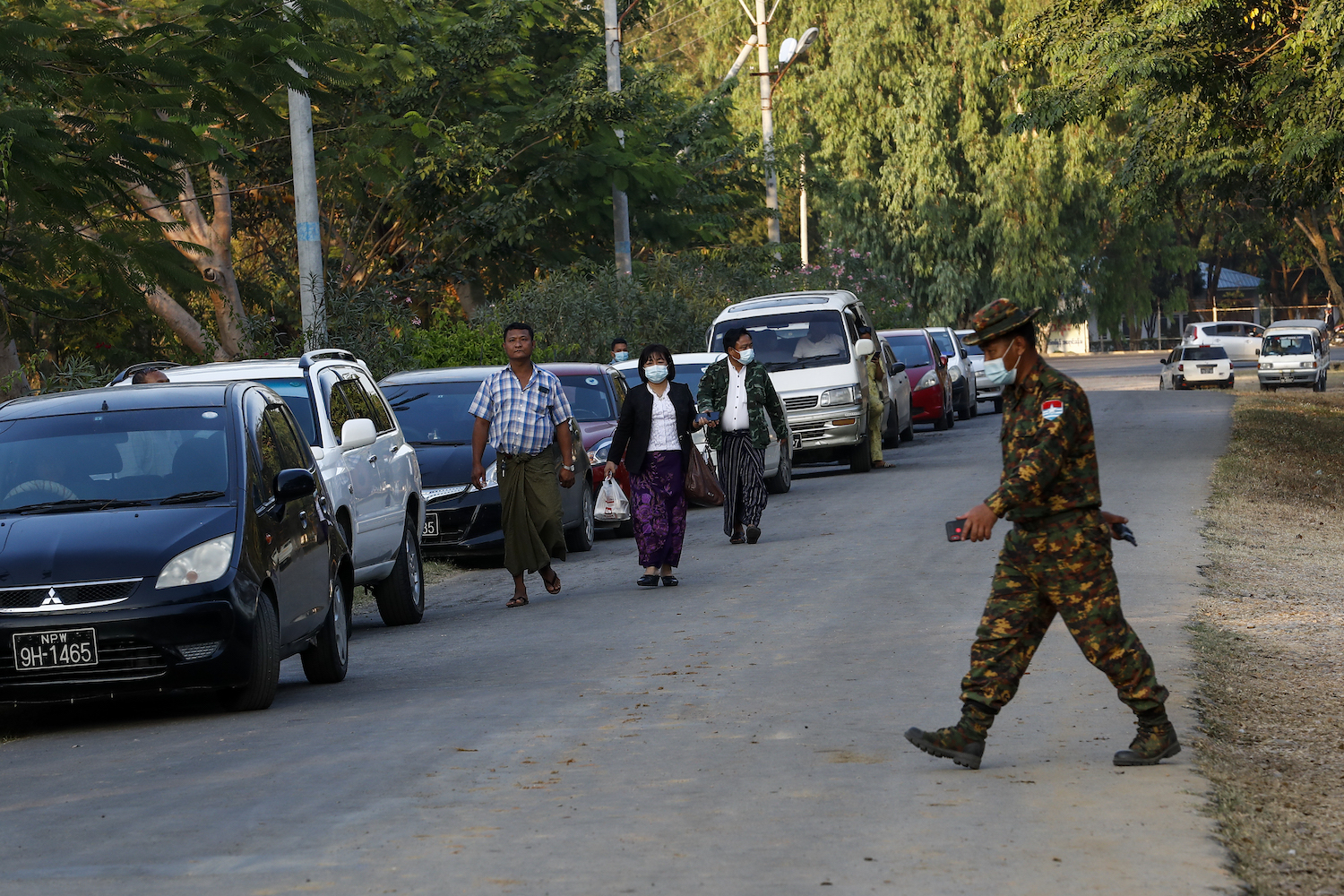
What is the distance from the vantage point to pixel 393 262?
29.4m

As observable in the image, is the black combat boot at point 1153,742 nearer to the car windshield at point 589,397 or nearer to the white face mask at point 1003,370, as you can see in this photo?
the white face mask at point 1003,370

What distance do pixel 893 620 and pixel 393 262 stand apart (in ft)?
65.6

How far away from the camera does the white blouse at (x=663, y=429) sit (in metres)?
13.6

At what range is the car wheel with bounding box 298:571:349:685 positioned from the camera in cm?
962

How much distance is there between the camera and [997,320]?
6.66m

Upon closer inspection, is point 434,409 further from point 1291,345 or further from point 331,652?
point 1291,345

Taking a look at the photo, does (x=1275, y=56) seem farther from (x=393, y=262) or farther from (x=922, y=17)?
(x=922, y=17)

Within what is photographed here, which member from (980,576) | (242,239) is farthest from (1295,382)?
(980,576)

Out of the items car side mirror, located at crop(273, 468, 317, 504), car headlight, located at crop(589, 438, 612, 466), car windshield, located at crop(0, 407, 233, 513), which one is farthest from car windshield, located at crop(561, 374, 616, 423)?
car side mirror, located at crop(273, 468, 317, 504)

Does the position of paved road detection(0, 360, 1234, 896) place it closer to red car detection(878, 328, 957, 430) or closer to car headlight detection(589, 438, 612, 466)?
car headlight detection(589, 438, 612, 466)

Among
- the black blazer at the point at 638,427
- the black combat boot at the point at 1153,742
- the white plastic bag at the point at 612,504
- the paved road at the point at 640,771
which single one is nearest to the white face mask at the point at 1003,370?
the black combat boot at the point at 1153,742

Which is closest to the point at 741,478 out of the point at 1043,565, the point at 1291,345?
the point at 1043,565

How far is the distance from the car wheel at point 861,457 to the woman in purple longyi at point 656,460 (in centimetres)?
995

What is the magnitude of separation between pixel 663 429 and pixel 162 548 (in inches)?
230
